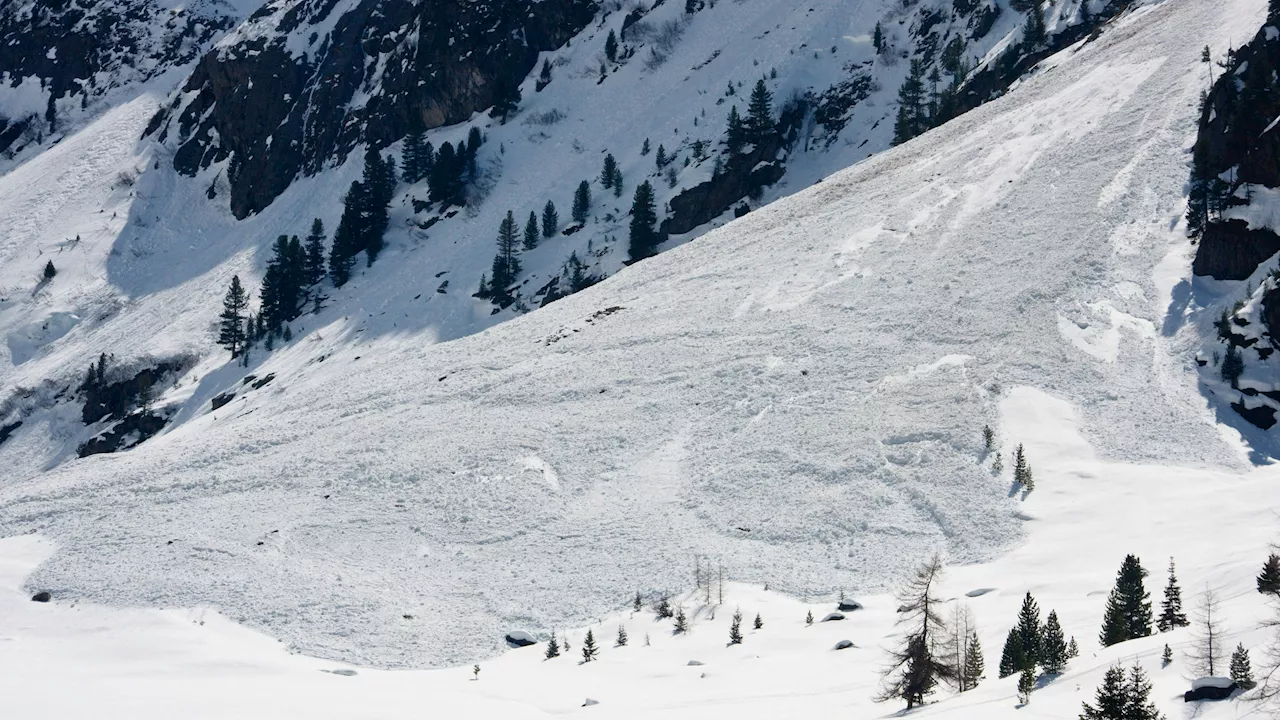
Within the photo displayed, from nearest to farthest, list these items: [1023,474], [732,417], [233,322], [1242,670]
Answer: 1. [1242,670]
2. [1023,474]
3. [732,417]
4. [233,322]

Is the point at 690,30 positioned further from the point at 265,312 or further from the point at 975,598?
the point at 975,598

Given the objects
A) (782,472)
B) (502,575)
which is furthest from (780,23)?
(502,575)

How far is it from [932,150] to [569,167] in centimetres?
3283

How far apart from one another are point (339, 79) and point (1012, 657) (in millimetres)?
101995

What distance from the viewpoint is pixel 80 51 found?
131 m

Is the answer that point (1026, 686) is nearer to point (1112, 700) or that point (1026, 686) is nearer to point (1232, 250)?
point (1112, 700)

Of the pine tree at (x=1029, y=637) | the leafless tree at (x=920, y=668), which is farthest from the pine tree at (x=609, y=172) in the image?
the pine tree at (x=1029, y=637)

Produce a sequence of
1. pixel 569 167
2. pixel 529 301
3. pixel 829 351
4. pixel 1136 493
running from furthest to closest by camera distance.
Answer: pixel 569 167 < pixel 529 301 < pixel 829 351 < pixel 1136 493

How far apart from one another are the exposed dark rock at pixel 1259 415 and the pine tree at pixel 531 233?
51.5m

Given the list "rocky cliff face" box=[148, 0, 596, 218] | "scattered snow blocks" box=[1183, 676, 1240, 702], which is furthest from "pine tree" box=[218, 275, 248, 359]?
"scattered snow blocks" box=[1183, 676, 1240, 702]

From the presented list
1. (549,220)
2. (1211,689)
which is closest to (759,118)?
(549,220)

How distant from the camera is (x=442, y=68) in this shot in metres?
103

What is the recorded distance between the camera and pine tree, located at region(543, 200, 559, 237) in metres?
A: 83.4

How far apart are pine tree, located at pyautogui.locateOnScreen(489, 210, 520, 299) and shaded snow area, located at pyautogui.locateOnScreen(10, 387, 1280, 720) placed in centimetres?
4023
